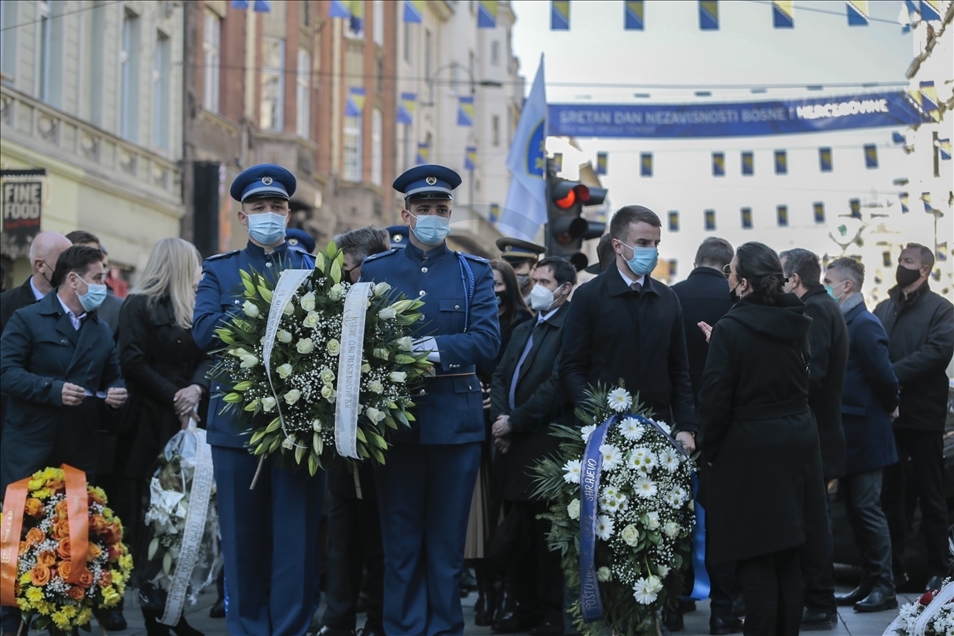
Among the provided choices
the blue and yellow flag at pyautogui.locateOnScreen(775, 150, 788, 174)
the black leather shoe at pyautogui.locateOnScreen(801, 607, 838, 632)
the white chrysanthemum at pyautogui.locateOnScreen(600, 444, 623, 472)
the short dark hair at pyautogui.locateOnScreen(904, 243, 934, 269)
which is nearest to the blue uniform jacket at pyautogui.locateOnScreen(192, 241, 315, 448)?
the white chrysanthemum at pyautogui.locateOnScreen(600, 444, 623, 472)

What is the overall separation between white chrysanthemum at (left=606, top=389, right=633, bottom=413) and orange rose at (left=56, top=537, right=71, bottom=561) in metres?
2.93

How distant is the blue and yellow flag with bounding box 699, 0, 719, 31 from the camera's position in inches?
768

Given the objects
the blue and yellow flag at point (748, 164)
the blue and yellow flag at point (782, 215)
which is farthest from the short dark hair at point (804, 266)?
the blue and yellow flag at point (782, 215)

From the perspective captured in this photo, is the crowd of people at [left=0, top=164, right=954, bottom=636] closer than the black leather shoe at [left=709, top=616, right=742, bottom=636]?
Yes

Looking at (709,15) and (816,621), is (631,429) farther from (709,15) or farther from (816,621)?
(709,15)

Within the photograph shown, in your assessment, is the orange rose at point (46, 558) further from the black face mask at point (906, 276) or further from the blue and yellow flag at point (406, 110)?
the blue and yellow flag at point (406, 110)

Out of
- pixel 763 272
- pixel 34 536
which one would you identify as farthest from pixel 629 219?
pixel 34 536

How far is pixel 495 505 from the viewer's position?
810 cm

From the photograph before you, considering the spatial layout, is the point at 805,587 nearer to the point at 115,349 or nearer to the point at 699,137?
the point at 115,349

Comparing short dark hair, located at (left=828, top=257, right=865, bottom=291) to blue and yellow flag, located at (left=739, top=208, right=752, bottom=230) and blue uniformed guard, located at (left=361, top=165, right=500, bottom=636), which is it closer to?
blue uniformed guard, located at (left=361, top=165, right=500, bottom=636)

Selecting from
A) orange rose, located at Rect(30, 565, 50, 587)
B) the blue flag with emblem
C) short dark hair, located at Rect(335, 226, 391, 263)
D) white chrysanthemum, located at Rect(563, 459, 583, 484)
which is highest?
the blue flag with emblem

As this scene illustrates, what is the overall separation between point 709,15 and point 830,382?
1291cm

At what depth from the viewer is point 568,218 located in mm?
12289

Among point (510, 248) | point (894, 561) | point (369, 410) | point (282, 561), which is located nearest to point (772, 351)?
point (369, 410)
